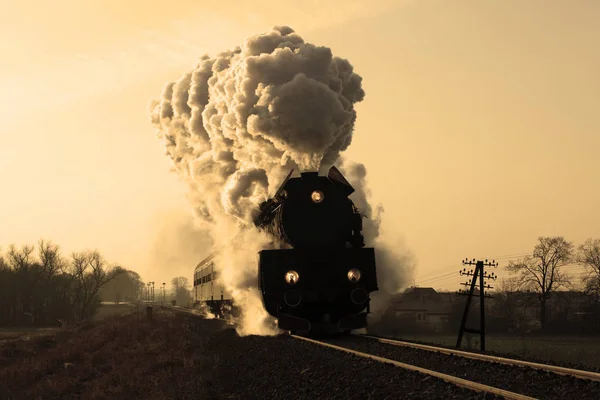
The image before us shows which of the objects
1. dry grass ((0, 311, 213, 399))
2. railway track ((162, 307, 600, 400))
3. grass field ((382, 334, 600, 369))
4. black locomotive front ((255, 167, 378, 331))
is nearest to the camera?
railway track ((162, 307, 600, 400))

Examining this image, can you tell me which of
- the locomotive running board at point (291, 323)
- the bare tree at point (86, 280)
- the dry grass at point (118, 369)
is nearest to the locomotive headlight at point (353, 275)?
the locomotive running board at point (291, 323)

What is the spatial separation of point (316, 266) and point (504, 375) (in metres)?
7.64

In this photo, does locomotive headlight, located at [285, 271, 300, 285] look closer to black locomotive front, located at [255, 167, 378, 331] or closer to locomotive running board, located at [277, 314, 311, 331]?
black locomotive front, located at [255, 167, 378, 331]

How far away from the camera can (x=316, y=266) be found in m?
16.3

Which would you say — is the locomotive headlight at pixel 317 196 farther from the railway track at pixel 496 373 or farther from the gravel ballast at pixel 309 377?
the railway track at pixel 496 373

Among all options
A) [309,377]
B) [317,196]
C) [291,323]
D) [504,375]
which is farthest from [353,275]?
[504,375]

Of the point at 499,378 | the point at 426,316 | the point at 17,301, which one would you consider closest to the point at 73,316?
the point at 17,301

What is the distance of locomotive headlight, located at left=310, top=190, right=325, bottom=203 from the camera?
1650 centimetres

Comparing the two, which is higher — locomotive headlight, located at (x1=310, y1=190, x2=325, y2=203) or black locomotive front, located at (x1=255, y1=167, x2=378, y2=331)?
locomotive headlight, located at (x1=310, y1=190, x2=325, y2=203)

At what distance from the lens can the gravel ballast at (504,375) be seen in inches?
303

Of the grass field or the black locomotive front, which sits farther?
the grass field

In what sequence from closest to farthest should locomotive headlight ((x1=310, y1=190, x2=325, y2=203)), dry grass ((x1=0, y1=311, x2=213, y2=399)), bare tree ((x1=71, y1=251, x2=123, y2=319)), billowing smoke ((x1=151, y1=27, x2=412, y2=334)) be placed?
dry grass ((x1=0, y1=311, x2=213, y2=399)) → locomotive headlight ((x1=310, y1=190, x2=325, y2=203)) → billowing smoke ((x1=151, y1=27, x2=412, y2=334)) → bare tree ((x1=71, y1=251, x2=123, y2=319))

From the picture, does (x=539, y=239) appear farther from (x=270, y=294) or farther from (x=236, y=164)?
(x=270, y=294)

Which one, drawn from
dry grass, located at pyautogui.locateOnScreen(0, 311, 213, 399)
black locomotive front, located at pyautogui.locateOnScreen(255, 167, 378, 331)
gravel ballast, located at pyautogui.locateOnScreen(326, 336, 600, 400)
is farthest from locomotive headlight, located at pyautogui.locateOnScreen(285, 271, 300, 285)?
gravel ballast, located at pyautogui.locateOnScreen(326, 336, 600, 400)
